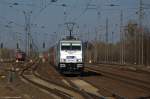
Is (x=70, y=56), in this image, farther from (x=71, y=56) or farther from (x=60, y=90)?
(x=60, y=90)

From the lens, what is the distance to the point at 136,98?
2264 cm

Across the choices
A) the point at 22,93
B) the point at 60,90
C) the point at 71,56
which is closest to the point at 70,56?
the point at 71,56

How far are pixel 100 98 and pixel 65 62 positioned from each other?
75.3ft

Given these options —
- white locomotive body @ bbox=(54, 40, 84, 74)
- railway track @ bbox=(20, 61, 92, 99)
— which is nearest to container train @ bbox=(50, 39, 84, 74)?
white locomotive body @ bbox=(54, 40, 84, 74)

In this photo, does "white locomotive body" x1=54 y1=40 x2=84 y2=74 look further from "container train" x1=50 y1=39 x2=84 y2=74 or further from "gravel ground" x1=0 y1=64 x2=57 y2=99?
"gravel ground" x1=0 y1=64 x2=57 y2=99

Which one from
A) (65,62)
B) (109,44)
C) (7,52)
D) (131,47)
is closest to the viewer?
(65,62)

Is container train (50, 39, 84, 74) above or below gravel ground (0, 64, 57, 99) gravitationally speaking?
above

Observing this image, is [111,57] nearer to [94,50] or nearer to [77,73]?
[94,50]

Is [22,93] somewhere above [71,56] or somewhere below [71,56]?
below

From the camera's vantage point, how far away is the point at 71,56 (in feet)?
149

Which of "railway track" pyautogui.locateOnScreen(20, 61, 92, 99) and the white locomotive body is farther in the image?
the white locomotive body

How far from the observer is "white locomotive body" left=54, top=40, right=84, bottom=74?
45.2m

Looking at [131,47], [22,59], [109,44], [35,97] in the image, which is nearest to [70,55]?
[35,97]

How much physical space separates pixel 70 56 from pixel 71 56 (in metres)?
0.10
